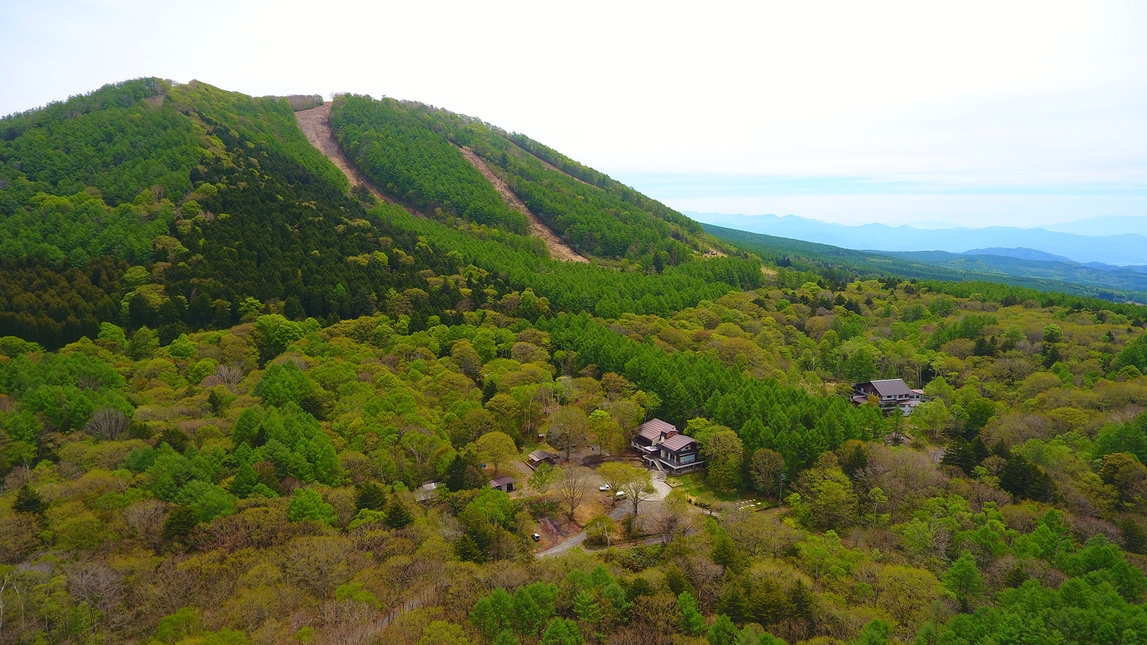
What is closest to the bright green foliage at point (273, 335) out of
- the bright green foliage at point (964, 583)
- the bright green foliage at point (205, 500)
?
the bright green foliage at point (205, 500)

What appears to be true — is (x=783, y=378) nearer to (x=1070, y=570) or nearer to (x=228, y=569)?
(x=1070, y=570)

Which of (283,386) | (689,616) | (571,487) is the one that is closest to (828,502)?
(689,616)

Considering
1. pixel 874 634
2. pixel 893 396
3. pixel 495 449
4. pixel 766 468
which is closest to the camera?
pixel 874 634

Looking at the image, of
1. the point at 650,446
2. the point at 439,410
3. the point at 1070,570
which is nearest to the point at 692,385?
the point at 650,446

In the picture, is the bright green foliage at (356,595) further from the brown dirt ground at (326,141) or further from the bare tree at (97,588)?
the brown dirt ground at (326,141)

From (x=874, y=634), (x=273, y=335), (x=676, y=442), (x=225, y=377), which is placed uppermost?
(x=273, y=335)

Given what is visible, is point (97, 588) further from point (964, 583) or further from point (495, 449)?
point (964, 583)
